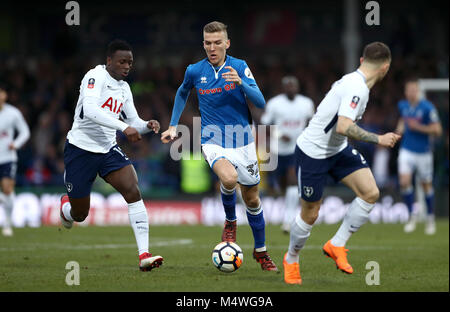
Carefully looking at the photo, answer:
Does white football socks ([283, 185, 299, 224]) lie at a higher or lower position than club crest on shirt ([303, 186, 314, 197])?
lower

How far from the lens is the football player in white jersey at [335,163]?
25.2ft

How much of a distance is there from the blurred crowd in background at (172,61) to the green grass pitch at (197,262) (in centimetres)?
489

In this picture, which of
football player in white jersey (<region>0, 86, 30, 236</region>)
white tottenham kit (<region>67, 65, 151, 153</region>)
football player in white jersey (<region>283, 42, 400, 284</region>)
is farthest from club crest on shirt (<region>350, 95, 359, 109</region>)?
football player in white jersey (<region>0, 86, 30, 236</region>)

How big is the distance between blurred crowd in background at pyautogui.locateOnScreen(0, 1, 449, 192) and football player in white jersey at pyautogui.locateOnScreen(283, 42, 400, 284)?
11020mm

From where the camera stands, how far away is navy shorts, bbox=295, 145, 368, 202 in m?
7.77

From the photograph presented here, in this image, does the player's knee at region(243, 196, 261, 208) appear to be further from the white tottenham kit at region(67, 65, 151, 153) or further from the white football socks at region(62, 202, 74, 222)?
the white football socks at region(62, 202, 74, 222)

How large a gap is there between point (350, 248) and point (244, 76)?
13.1 feet

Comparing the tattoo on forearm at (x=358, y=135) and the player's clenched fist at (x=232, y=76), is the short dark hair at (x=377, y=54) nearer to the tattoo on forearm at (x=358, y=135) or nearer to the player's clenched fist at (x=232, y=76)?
the tattoo on forearm at (x=358, y=135)

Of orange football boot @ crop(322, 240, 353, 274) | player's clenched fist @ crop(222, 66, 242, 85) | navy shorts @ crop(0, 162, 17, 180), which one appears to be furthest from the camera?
navy shorts @ crop(0, 162, 17, 180)

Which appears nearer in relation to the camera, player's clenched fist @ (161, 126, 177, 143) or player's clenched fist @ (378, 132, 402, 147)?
player's clenched fist @ (378, 132, 402, 147)

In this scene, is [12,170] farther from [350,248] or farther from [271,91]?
[271,91]

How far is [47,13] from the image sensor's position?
91.4 ft

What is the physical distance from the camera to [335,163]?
804 cm

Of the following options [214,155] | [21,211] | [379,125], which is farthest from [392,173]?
[214,155]
